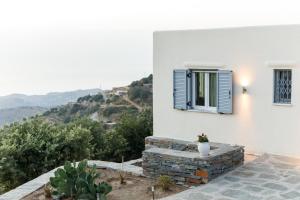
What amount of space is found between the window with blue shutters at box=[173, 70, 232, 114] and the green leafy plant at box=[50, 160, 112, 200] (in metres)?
6.13

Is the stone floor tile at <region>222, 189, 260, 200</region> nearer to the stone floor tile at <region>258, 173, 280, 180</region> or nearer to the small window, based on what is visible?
the stone floor tile at <region>258, 173, 280, 180</region>

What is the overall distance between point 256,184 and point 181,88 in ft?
18.4

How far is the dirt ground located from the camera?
10.6 m

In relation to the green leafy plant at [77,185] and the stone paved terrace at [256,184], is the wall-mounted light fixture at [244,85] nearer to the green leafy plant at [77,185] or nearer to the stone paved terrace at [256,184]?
the stone paved terrace at [256,184]

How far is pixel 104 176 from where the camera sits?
40.8 feet

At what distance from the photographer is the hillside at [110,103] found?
104 feet

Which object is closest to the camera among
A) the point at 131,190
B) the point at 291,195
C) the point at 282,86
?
the point at 291,195

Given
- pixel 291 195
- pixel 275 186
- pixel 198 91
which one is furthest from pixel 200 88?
pixel 291 195

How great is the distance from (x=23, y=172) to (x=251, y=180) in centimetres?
746

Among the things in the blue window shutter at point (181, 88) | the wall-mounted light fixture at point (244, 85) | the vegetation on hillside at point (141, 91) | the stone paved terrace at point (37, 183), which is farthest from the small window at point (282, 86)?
the vegetation on hillside at point (141, 91)

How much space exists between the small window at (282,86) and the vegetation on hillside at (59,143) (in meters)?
6.92

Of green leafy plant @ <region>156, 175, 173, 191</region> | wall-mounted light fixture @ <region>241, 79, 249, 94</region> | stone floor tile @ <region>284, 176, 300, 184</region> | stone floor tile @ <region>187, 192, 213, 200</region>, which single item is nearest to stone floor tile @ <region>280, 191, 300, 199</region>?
stone floor tile @ <region>284, 176, 300, 184</region>

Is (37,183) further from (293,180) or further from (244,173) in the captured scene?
(293,180)

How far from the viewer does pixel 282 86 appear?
1362cm
